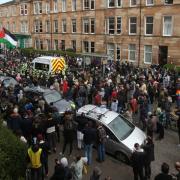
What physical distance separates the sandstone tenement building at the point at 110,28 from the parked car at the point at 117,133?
1879cm

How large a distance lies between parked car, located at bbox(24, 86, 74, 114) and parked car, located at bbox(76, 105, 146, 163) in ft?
8.34

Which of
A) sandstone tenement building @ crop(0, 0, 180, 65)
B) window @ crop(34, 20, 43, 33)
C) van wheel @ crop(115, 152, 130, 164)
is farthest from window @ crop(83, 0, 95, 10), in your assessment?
van wheel @ crop(115, 152, 130, 164)

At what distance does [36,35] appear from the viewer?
52.1 meters

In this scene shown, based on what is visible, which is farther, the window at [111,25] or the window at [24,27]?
the window at [24,27]

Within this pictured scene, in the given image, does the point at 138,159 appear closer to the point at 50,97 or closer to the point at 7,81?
the point at 50,97

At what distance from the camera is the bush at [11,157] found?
826 cm

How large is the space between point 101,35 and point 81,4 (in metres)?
5.63

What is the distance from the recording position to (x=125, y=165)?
12383 millimetres

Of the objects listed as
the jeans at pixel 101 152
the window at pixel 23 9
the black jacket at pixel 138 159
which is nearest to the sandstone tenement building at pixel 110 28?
the window at pixel 23 9

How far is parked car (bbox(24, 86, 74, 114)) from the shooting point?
54.0 feet

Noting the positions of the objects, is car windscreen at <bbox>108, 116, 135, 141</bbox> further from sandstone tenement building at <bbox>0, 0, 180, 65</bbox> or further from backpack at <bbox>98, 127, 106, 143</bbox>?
sandstone tenement building at <bbox>0, 0, 180, 65</bbox>

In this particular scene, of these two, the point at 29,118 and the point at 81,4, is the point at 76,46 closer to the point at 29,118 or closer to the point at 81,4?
the point at 81,4

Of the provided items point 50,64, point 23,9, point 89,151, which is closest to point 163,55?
point 50,64

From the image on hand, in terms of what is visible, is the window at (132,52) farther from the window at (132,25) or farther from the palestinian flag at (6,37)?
the palestinian flag at (6,37)
